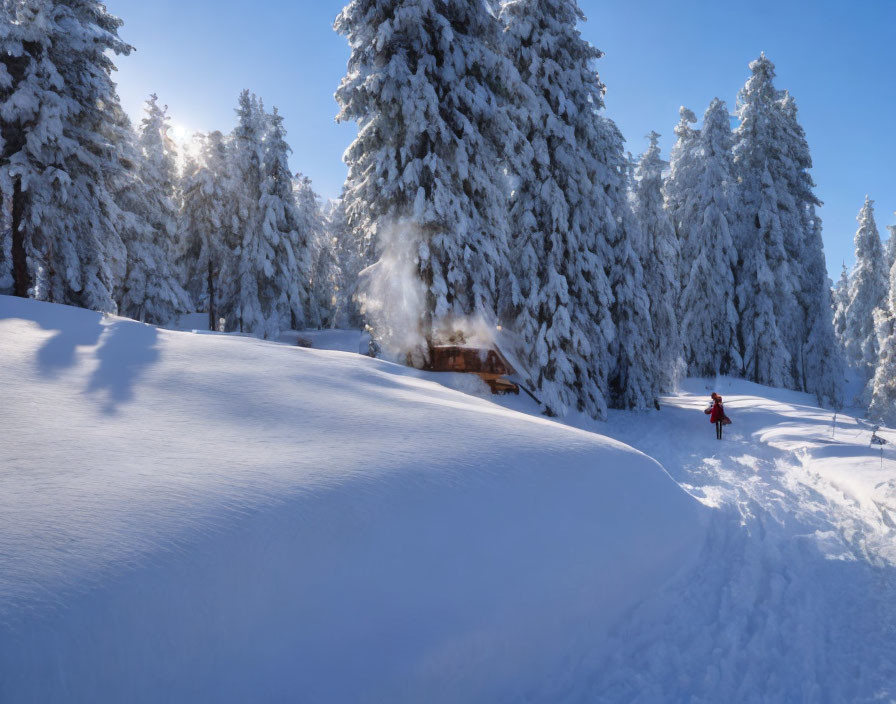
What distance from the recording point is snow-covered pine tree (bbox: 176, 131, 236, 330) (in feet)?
99.7

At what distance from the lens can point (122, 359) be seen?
226 inches

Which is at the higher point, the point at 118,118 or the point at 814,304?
the point at 118,118

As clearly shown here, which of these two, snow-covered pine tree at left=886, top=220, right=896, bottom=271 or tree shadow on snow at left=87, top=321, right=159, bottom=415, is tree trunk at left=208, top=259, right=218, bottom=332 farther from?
snow-covered pine tree at left=886, top=220, right=896, bottom=271

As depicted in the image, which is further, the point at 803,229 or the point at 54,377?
the point at 803,229

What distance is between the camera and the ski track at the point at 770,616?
3.37m

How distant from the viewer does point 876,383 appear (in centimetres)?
1780

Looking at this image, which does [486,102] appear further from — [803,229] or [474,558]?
[803,229]

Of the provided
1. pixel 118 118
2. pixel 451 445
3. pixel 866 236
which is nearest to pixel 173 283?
pixel 118 118

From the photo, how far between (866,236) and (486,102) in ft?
150

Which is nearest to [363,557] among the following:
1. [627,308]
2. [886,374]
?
[627,308]

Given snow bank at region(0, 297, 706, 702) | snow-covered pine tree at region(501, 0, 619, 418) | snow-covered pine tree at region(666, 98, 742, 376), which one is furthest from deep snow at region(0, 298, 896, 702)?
snow-covered pine tree at region(666, 98, 742, 376)

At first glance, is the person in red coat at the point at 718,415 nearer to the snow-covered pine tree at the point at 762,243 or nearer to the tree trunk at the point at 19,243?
the snow-covered pine tree at the point at 762,243

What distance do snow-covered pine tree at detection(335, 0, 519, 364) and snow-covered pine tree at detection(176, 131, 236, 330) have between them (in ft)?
66.8

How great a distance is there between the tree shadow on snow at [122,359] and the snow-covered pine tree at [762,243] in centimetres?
2809
